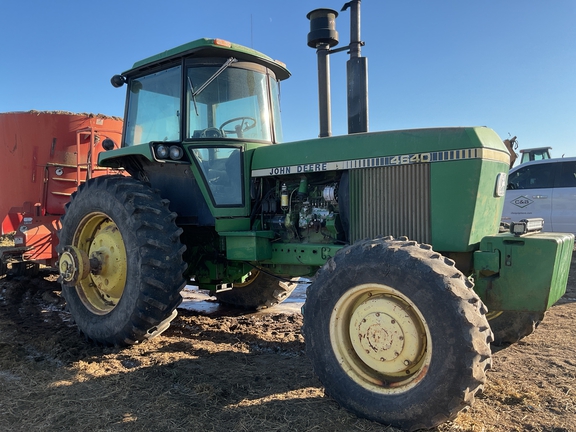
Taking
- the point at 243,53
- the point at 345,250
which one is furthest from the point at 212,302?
the point at 345,250

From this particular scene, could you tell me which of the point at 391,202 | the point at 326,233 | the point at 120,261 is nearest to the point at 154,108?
the point at 120,261

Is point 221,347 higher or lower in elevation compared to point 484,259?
lower

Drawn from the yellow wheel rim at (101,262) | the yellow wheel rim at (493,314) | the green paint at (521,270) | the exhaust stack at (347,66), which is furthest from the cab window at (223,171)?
the yellow wheel rim at (493,314)

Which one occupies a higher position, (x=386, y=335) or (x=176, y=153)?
(x=176, y=153)

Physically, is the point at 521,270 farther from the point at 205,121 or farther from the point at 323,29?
the point at 323,29

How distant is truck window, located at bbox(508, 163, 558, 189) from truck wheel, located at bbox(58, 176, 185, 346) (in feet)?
25.8

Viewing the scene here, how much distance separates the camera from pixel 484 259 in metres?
3.25

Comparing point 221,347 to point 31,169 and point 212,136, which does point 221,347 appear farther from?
point 31,169

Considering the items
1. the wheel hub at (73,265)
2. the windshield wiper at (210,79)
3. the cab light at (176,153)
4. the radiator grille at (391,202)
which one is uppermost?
the windshield wiper at (210,79)

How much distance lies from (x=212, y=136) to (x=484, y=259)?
255 cm

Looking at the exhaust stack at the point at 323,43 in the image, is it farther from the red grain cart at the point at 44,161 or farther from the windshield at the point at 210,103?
the red grain cart at the point at 44,161

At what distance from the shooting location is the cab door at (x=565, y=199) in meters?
9.20

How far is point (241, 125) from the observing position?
4.57 metres

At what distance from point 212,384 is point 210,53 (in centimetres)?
284
